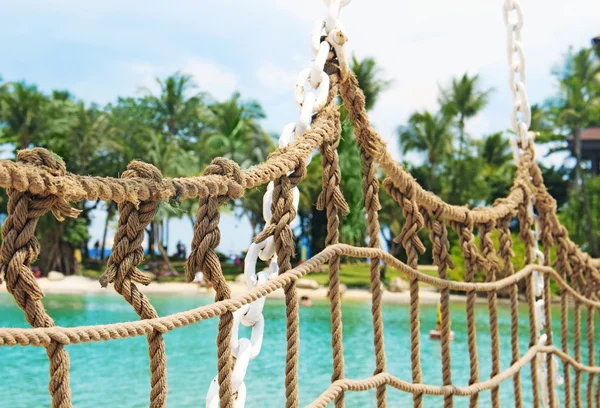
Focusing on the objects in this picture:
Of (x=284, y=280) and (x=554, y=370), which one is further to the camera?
(x=554, y=370)

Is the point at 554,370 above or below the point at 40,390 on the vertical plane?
above

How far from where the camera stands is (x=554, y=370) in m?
2.79

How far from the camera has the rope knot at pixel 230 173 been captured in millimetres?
1132

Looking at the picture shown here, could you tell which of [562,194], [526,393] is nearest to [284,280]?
[526,393]

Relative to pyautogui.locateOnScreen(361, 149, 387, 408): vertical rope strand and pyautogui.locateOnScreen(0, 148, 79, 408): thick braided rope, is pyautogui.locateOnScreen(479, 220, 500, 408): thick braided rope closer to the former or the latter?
pyautogui.locateOnScreen(361, 149, 387, 408): vertical rope strand

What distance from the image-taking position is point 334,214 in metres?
1.52

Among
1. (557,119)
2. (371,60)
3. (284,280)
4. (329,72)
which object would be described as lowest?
(284,280)

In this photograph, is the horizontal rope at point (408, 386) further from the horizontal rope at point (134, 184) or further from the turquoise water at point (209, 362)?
the turquoise water at point (209, 362)

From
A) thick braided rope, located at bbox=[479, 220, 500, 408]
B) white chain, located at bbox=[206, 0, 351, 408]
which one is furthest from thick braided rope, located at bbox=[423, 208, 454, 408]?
white chain, located at bbox=[206, 0, 351, 408]

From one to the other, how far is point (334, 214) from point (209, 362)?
9.36 m

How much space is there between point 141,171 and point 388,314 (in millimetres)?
16156

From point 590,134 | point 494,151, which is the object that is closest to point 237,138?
point 494,151

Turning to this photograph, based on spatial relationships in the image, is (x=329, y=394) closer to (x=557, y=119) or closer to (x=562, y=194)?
(x=557, y=119)

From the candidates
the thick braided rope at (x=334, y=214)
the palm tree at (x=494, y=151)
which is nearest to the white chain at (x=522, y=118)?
the thick braided rope at (x=334, y=214)
